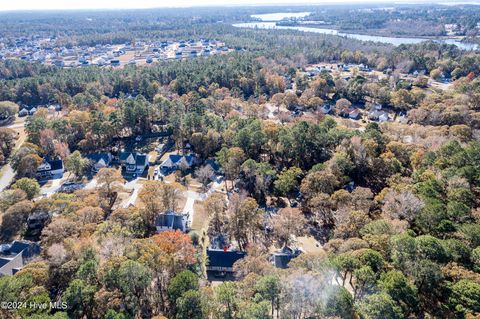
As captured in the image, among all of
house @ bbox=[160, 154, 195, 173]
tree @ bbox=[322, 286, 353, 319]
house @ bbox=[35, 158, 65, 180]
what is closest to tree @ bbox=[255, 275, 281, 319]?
tree @ bbox=[322, 286, 353, 319]


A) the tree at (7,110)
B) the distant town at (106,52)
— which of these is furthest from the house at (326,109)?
the distant town at (106,52)

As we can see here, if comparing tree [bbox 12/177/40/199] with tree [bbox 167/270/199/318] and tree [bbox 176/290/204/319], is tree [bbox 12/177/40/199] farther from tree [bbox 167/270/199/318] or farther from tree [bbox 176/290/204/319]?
tree [bbox 176/290/204/319]

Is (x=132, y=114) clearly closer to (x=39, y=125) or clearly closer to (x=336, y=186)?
(x=39, y=125)

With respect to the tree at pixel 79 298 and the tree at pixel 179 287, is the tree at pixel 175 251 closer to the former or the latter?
the tree at pixel 179 287

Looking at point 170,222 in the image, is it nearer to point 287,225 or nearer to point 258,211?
point 258,211

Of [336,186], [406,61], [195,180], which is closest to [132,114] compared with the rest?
[195,180]
